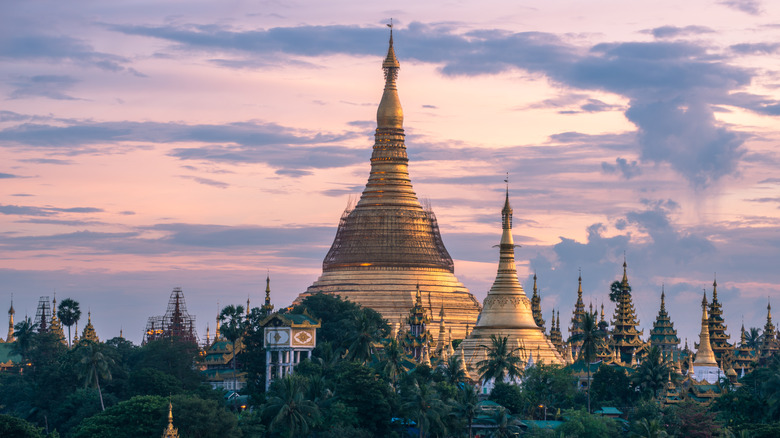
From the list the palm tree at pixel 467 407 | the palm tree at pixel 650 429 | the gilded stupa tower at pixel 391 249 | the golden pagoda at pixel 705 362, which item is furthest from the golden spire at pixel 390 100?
the palm tree at pixel 650 429

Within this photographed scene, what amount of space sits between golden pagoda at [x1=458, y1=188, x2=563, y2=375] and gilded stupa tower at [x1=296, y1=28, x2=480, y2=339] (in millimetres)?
16651

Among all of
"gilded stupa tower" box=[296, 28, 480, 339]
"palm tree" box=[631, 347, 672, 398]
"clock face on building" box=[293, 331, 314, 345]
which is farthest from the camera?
"gilded stupa tower" box=[296, 28, 480, 339]

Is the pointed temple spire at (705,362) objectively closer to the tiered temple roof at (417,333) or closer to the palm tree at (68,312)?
the tiered temple roof at (417,333)

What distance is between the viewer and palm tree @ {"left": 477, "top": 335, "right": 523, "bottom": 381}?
128 m

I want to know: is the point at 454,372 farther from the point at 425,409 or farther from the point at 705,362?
the point at 705,362

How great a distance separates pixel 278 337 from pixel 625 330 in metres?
50.8

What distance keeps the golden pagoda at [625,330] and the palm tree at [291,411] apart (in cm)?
6897

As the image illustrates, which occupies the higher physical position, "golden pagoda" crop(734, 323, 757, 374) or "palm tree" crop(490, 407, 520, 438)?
"golden pagoda" crop(734, 323, 757, 374)

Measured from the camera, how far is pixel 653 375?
4985 inches

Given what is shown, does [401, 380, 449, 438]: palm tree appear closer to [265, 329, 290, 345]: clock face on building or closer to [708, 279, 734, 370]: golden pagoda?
[265, 329, 290, 345]: clock face on building

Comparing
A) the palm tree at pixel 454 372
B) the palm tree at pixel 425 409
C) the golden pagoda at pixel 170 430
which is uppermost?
the palm tree at pixel 454 372

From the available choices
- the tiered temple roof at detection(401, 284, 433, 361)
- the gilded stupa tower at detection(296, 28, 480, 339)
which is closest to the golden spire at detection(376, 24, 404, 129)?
the gilded stupa tower at detection(296, 28, 480, 339)

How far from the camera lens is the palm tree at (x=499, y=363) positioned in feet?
419

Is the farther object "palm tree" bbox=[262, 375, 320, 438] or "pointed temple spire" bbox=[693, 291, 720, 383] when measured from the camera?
"pointed temple spire" bbox=[693, 291, 720, 383]
